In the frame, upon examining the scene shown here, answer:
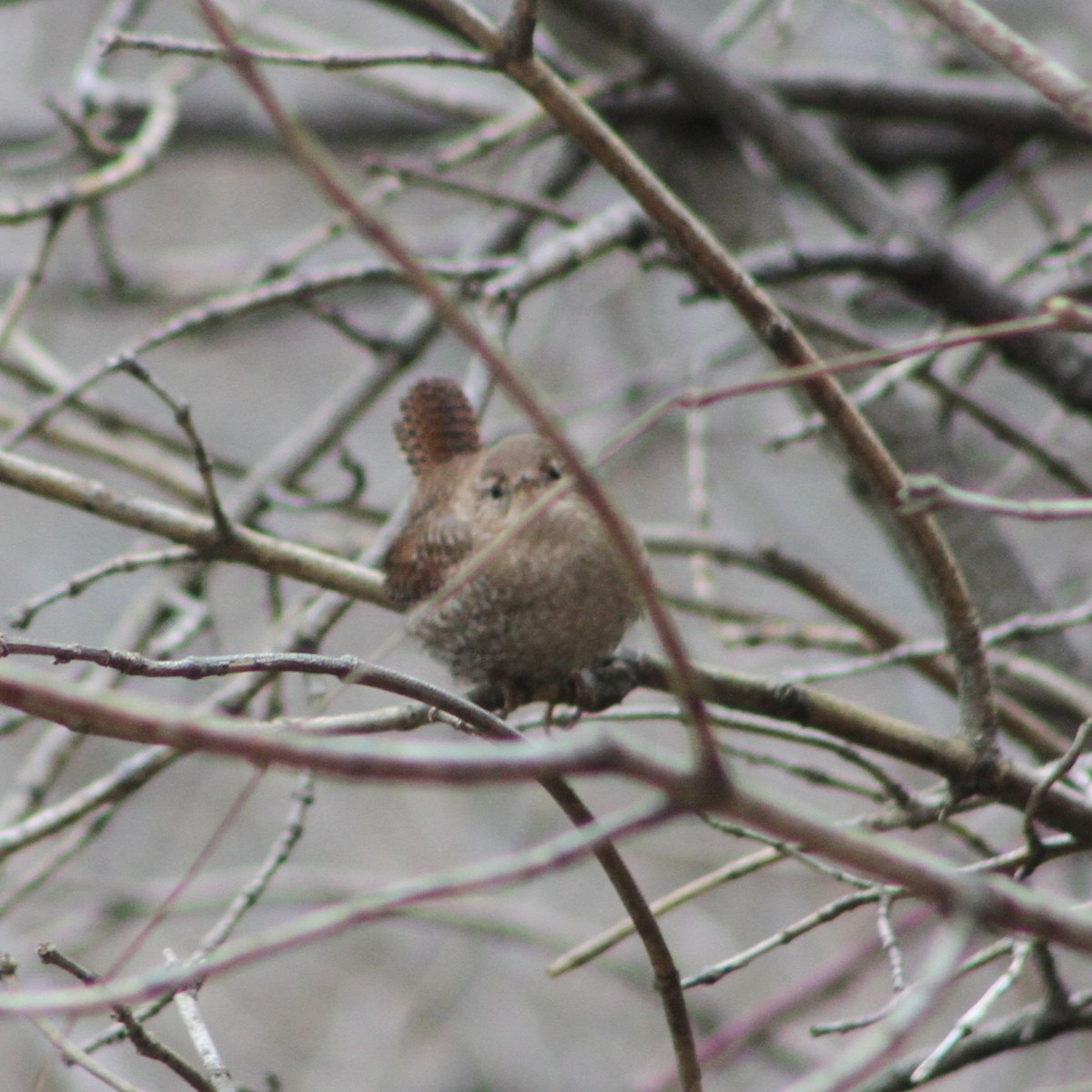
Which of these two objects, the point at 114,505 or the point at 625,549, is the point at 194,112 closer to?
the point at 114,505

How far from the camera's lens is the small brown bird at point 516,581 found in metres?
2.39

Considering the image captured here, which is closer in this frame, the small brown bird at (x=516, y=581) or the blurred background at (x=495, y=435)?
the small brown bird at (x=516, y=581)

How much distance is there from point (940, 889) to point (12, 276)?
5.37 meters

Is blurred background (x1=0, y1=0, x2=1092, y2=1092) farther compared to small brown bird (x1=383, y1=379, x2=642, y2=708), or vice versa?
blurred background (x1=0, y1=0, x2=1092, y2=1092)

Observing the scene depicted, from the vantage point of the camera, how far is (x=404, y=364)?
3129mm

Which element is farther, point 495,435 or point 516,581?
point 495,435

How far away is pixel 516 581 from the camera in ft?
8.08

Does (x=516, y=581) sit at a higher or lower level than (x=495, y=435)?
lower

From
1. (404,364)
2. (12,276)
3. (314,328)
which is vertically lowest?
(404,364)

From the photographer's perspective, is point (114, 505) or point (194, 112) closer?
point (114, 505)

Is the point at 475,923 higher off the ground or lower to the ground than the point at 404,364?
lower

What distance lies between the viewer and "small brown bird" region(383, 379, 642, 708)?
2.39m

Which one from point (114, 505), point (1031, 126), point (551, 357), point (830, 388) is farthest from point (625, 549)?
point (551, 357)

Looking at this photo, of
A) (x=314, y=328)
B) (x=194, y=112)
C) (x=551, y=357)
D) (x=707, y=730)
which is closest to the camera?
(x=707, y=730)
